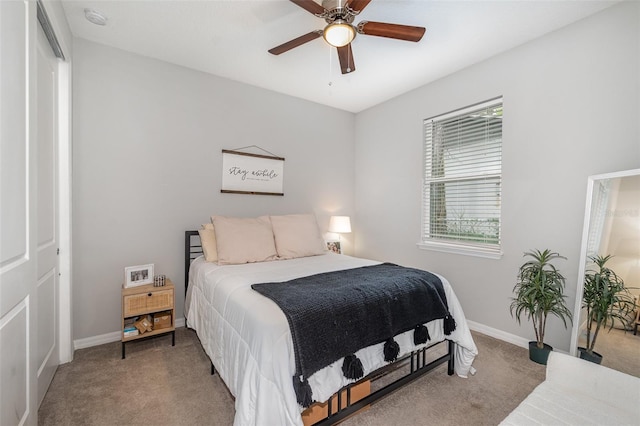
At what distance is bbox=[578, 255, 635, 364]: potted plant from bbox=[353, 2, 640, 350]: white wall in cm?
27

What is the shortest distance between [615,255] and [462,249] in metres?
1.21

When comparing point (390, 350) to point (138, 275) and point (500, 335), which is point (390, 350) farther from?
point (138, 275)

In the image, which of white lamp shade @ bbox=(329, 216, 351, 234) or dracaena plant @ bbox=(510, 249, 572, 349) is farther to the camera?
white lamp shade @ bbox=(329, 216, 351, 234)

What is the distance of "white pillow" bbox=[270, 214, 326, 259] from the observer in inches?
115

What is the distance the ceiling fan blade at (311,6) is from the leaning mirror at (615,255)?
2.29 m

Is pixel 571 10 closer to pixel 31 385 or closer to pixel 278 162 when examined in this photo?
pixel 278 162

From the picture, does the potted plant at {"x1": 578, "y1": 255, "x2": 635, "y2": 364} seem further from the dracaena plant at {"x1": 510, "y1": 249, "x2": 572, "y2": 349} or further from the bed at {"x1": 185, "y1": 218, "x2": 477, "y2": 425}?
the bed at {"x1": 185, "y1": 218, "x2": 477, "y2": 425}

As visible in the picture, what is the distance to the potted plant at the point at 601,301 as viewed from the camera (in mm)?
1839

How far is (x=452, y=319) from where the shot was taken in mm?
2088

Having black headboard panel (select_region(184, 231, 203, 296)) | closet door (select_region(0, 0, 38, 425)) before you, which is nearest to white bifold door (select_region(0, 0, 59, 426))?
closet door (select_region(0, 0, 38, 425))

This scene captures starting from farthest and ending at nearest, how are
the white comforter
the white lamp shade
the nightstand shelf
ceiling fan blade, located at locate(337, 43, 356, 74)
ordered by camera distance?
1. the white lamp shade
2. the nightstand shelf
3. ceiling fan blade, located at locate(337, 43, 356, 74)
4. the white comforter

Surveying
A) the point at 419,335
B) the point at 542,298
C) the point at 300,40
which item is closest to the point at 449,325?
the point at 419,335

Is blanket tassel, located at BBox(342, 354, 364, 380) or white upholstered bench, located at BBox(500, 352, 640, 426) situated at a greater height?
white upholstered bench, located at BBox(500, 352, 640, 426)

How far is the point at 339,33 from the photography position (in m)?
1.82
